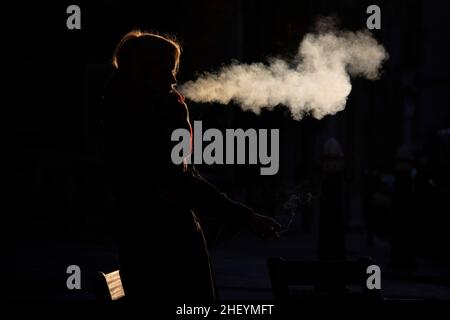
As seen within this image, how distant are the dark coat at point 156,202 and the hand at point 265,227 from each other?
0.15 feet

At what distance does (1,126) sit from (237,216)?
36.3 ft

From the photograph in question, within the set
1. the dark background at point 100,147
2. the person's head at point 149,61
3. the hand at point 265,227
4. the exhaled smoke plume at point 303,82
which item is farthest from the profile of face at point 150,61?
the dark background at point 100,147

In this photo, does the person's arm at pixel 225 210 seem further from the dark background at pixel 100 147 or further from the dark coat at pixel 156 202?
the dark background at pixel 100 147

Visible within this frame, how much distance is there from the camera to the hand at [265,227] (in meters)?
3.41

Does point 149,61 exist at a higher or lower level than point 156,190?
higher

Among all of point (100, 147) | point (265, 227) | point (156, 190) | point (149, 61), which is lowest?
point (265, 227)

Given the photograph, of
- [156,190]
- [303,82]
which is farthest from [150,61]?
[303,82]

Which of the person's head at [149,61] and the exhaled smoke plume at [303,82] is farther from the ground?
the exhaled smoke plume at [303,82]

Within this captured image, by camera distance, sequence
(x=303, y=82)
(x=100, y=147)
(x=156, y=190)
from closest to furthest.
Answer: (x=156, y=190) < (x=303, y=82) < (x=100, y=147)

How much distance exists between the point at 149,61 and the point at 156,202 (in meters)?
0.51

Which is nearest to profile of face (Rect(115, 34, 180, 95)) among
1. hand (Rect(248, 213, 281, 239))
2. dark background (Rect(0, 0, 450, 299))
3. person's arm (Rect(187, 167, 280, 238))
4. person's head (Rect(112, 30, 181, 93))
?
person's head (Rect(112, 30, 181, 93))

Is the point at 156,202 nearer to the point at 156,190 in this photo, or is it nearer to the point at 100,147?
the point at 156,190

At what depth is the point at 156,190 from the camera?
342cm

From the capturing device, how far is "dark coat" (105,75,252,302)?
11.2ft
